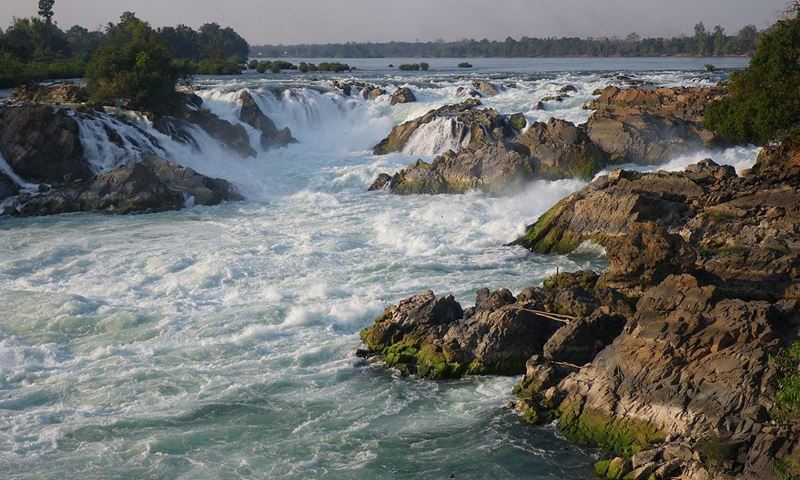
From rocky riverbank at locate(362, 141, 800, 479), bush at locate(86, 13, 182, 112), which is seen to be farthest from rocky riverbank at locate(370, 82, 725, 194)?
bush at locate(86, 13, 182, 112)

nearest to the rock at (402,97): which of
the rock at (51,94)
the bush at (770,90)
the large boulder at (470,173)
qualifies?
the rock at (51,94)

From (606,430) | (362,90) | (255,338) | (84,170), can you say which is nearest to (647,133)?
(84,170)

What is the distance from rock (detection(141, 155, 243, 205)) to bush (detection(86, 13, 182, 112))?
6980mm

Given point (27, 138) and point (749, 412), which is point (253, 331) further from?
point (27, 138)

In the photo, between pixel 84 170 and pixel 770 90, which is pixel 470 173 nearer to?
pixel 770 90

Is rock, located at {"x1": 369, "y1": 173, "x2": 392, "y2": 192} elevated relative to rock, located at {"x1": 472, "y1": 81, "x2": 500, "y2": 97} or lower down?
lower down

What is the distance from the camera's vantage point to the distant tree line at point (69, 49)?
53.1 metres

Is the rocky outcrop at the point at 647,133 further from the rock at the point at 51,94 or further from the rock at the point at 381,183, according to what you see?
the rock at the point at 51,94

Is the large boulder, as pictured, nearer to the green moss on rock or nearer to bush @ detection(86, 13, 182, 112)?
bush @ detection(86, 13, 182, 112)

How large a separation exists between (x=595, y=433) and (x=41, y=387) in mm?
8887

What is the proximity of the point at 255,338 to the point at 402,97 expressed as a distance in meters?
32.7

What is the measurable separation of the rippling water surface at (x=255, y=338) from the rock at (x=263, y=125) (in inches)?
343

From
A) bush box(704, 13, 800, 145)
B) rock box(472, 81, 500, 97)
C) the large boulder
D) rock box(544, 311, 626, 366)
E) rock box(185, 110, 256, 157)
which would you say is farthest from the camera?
rock box(472, 81, 500, 97)

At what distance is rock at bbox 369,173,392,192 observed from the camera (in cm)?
3397
